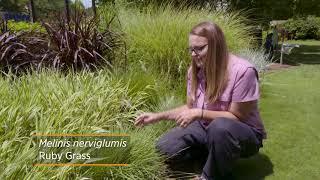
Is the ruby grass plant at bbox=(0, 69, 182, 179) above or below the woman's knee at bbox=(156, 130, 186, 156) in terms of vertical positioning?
above

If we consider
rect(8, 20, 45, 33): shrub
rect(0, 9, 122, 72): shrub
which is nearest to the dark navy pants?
rect(0, 9, 122, 72): shrub

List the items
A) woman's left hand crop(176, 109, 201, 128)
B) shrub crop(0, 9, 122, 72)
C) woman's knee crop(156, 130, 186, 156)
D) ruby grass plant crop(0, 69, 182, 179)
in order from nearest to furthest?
Result: ruby grass plant crop(0, 69, 182, 179), woman's left hand crop(176, 109, 201, 128), woman's knee crop(156, 130, 186, 156), shrub crop(0, 9, 122, 72)

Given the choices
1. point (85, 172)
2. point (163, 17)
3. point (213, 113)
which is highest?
point (163, 17)

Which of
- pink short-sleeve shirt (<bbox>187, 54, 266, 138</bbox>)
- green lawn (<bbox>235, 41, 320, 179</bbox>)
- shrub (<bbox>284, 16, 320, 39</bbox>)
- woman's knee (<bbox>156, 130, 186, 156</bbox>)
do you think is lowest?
shrub (<bbox>284, 16, 320, 39</bbox>)

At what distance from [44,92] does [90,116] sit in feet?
1.53

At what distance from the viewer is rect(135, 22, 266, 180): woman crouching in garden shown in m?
3.05

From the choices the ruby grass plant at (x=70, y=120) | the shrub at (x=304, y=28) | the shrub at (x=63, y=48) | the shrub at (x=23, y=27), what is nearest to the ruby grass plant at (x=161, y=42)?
the shrub at (x=63, y=48)

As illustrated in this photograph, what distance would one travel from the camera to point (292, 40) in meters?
31.5

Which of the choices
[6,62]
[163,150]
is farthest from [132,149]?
[6,62]

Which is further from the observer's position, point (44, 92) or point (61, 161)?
point (44, 92)

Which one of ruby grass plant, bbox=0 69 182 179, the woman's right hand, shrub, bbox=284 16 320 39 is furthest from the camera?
shrub, bbox=284 16 320 39

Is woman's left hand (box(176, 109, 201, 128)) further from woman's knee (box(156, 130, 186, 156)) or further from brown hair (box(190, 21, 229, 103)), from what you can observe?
woman's knee (box(156, 130, 186, 156))

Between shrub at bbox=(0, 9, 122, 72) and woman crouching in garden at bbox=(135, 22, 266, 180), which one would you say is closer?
woman crouching in garden at bbox=(135, 22, 266, 180)

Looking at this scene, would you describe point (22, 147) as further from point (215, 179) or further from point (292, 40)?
point (292, 40)
